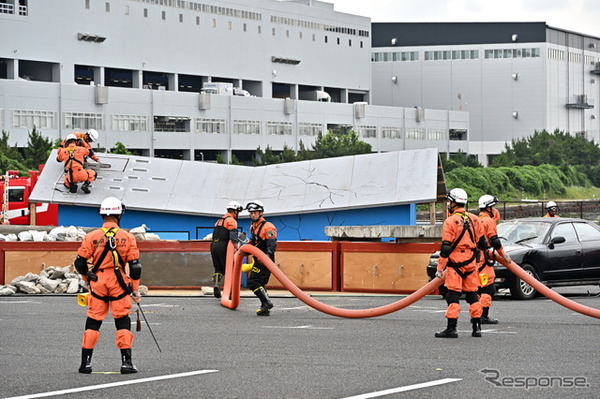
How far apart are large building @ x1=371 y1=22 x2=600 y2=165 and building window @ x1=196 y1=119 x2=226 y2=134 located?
40.0 meters

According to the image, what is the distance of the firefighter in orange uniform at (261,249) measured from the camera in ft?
53.4

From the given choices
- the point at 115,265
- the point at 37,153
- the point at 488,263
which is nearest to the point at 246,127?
the point at 37,153

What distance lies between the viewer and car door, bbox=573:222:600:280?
19.3 m

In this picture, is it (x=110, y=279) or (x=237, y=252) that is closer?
(x=110, y=279)

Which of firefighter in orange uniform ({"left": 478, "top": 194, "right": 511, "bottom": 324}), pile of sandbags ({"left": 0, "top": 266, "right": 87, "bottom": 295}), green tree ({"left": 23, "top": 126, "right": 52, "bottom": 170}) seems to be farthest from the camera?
Answer: green tree ({"left": 23, "top": 126, "right": 52, "bottom": 170})

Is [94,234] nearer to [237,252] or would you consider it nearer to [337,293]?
[237,252]

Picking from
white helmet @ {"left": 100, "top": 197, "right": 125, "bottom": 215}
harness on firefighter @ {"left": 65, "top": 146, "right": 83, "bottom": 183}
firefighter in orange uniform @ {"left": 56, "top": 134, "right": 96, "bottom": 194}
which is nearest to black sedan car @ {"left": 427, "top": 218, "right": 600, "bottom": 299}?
white helmet @ {"left": 100, "top": 197, "right": 125, "bottom": 215}

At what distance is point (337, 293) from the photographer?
2053 centimetres

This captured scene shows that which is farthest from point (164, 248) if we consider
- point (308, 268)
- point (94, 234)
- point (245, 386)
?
point (245, 386)

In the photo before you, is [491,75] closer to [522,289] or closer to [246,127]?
[246,127]

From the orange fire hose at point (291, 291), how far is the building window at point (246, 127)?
7758 cm

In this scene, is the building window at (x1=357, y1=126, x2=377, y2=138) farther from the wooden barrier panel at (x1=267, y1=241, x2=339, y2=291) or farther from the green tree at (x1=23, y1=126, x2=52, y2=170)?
the wooden barrier panel at (x1=267, y1=241, x2=339, y2=291)

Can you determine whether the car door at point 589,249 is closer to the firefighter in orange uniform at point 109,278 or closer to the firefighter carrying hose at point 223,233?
the firefighter carrying hose at point 223,233

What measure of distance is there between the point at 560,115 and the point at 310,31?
35744 mm
